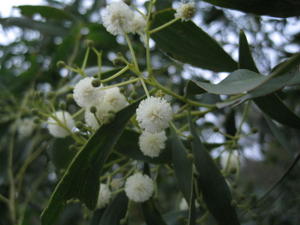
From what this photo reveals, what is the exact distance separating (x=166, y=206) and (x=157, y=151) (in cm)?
193

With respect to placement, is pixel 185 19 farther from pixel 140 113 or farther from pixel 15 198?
pixel 15 198

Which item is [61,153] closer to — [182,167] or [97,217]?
[97,217]

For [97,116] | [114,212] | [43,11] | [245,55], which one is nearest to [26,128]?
[43,11]

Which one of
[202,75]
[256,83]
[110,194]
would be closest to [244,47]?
[256,83]

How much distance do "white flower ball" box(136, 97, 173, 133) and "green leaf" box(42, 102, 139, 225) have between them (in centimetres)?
5

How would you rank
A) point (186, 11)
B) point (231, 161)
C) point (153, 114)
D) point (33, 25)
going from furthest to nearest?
point (33, 25) < point (231, 161) < point (186, 11) < point (153, 114)

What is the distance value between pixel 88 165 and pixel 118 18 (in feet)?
1.39

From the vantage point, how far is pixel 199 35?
48.0 inches

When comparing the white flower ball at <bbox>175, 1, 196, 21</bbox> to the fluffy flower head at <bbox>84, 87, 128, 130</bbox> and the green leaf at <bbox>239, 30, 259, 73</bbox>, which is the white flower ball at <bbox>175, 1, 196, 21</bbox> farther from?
the fluffy flower head at <bbox>84, 87, 128, 130</bbox>

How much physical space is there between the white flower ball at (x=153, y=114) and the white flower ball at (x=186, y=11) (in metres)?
0.26

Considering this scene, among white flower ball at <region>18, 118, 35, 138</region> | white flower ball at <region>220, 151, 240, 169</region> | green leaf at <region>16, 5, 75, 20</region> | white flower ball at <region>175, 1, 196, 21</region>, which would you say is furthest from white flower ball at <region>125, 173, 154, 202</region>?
white flower ball at <region>18, 118, 35, 138</region>

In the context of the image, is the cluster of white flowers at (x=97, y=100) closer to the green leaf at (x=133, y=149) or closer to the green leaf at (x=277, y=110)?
the green leaf at (x=133, y=149)

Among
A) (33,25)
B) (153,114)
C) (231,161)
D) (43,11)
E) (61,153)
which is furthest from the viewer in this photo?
(33,25)

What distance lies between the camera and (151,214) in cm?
128
